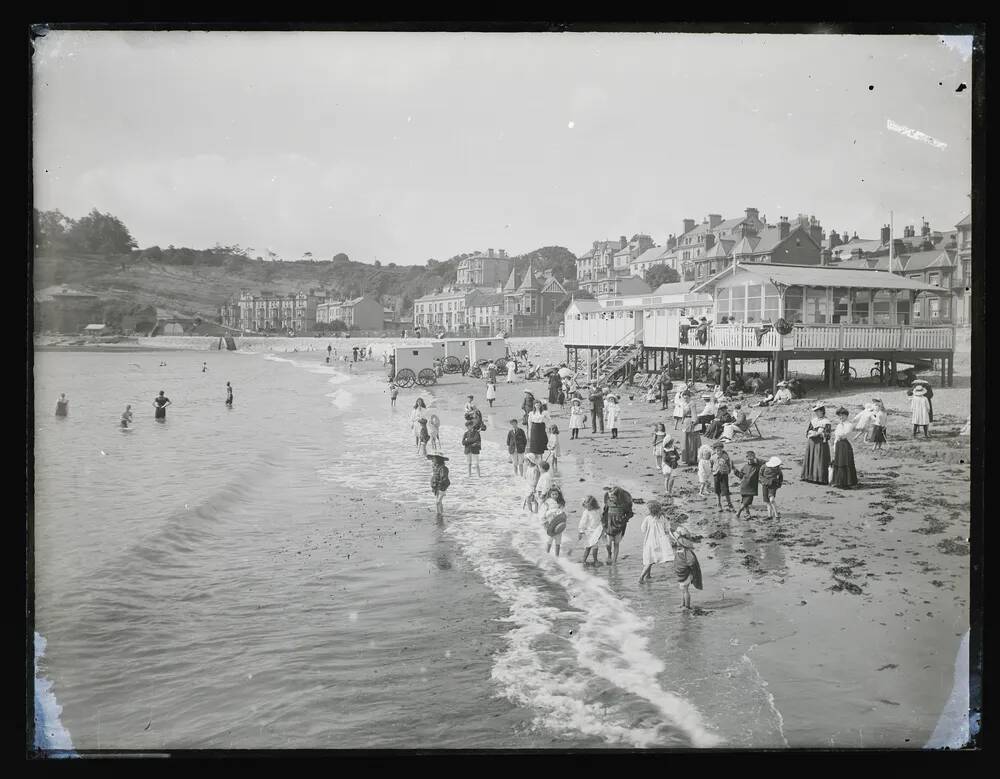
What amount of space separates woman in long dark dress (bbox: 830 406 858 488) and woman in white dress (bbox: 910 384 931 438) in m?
0.40

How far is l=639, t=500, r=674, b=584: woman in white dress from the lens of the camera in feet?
14.0

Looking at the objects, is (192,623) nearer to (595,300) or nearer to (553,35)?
(595,300)

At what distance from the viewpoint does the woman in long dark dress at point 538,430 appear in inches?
196

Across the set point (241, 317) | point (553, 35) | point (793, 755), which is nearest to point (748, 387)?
point (793, 755)

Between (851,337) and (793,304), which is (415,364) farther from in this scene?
(851,337)

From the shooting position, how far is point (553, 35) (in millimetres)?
4223

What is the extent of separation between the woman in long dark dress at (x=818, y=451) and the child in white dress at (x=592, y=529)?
1490mm

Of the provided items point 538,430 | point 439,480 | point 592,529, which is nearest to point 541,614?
point 592,529

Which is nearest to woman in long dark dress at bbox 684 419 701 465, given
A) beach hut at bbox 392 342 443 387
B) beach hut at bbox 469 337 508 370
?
beach hut at bbox 469 337 508 370

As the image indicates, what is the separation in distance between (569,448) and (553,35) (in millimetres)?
2892

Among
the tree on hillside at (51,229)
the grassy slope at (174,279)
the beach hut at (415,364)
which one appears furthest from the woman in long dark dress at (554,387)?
the tree on hillside at (51,229)

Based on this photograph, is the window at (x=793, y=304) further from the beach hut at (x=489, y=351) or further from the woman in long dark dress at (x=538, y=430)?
the beach hut at (x=489, y=351)

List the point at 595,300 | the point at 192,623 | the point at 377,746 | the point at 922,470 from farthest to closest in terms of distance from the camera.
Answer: the point at 595,300
the point at 922,470
the point at 192,623
the point at 377,746

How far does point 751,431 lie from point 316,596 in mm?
3342
